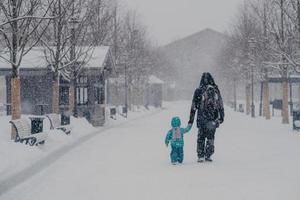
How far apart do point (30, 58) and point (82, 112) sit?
535 centimetres

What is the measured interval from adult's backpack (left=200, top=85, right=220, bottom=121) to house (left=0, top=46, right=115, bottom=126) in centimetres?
1504

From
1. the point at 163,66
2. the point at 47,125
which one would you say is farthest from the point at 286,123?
the point at 163,66

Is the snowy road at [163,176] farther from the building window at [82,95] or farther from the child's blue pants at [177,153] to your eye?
the building window at [82,95]

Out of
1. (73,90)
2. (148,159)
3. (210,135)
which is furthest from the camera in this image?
(73,90)

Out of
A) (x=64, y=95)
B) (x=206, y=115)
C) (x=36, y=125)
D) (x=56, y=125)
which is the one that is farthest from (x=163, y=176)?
(x=64, y=95)

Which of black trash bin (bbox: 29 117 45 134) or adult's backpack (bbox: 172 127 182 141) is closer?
adult's backpack (bbox: 172 127 182 141)

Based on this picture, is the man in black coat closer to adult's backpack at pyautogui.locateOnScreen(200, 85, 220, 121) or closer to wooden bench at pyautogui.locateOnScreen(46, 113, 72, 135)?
adult's backpack at pyautogui.locateOnScreen(200, 85, 220, 121)

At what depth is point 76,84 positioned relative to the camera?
1061 inches

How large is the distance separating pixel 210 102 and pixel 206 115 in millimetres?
307

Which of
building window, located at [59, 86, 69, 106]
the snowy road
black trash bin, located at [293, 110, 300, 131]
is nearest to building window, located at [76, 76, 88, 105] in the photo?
building window, located at [59, 86, 69, 106]

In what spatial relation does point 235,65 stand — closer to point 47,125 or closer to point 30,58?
point 30,58

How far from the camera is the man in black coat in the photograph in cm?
1045

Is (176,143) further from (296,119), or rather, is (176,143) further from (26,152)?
(296,119)

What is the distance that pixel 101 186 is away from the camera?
25.7 feet
